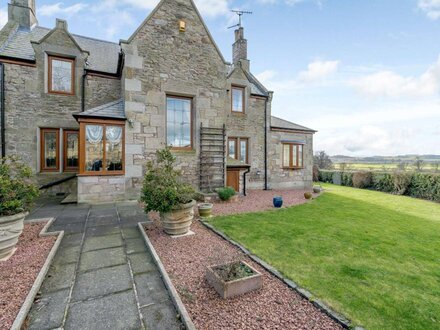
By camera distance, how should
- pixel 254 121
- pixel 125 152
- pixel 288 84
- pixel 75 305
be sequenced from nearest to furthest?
1. pixel 75 305
2. pixel 125 152
3. pixel 254 121
4. pixel 288 84

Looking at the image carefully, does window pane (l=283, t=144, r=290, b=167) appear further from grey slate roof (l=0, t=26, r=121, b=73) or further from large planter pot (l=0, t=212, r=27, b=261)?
large planter pot (l=0, t=212, r=27, b=261)

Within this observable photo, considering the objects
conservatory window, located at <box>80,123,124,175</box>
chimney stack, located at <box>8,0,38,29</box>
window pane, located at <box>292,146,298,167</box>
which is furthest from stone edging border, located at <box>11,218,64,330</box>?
window pane, located at <box>292,146,298,167</box>

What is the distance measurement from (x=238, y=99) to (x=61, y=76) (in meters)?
9.46

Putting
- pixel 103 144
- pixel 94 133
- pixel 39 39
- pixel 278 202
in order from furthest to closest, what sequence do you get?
pixel 39 39
pixel 278 202
pixel 103 144
pixel 94 133

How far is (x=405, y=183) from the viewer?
1524cm

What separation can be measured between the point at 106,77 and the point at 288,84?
39.9 ft

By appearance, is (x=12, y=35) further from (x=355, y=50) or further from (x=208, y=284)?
(x=355, y=50)

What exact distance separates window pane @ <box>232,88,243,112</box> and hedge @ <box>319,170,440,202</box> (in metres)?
12.8

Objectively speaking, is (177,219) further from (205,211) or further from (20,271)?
(20,271)

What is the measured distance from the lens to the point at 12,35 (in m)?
10.5

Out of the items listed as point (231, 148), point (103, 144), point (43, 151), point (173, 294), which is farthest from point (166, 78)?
point (173, 294)

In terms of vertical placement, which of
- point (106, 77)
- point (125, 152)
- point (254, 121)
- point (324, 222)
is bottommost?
point (324, 222)

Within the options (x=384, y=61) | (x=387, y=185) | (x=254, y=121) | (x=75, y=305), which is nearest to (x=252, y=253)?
(x=75, y=305)

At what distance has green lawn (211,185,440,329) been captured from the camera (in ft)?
9.55
